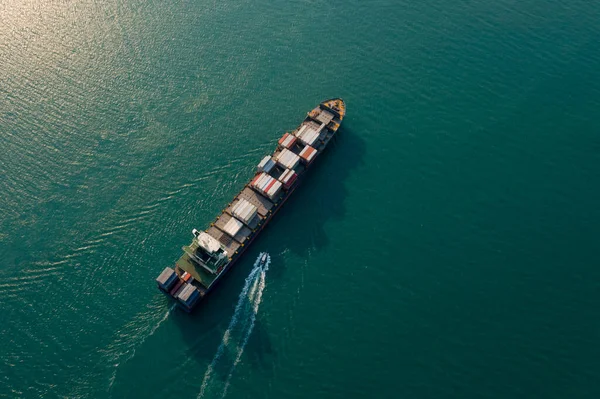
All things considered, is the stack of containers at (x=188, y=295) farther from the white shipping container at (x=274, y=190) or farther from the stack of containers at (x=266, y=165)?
the stack of containers at (x=266, y=165)

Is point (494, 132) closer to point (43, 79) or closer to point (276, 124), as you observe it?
point (276, 124)

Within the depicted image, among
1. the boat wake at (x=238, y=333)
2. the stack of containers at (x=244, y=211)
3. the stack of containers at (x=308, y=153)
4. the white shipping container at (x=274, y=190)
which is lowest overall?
the boat wake at (x=238, y=333)

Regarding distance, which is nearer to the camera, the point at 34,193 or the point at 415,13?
the point at 34,193

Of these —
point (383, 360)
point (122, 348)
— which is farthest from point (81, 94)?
point (383, 360)

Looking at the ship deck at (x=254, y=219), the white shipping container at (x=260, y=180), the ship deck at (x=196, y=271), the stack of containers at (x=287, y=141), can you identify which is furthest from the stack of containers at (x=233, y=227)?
the stack of containers at (x=287, y=141)

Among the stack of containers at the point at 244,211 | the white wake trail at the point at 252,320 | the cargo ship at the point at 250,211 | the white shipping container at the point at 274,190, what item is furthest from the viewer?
the white shipping container at the point at 274,190

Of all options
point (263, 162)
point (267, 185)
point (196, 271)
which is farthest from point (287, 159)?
point (196, 271)

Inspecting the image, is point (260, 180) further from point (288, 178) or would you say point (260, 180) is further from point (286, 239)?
point (286, 239)
